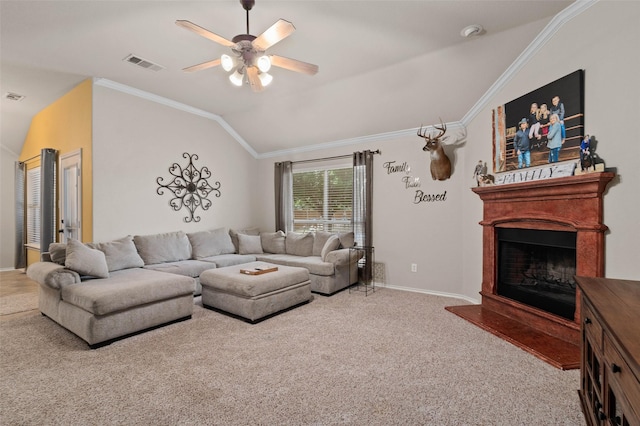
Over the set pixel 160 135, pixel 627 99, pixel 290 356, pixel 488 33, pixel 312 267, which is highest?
pixel 488 33

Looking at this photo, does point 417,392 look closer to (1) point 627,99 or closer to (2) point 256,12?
(1) point 627,99

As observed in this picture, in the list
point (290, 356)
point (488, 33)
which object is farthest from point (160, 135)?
point (488, 33)

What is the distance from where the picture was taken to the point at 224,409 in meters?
1.94

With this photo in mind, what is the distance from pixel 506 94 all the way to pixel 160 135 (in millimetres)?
4886

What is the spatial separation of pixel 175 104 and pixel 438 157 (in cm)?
429

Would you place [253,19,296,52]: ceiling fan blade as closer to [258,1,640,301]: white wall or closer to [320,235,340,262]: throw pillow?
[258,1,640,301]: white wall

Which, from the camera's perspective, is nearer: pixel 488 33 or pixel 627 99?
pixel 627 99

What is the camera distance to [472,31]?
2.96m

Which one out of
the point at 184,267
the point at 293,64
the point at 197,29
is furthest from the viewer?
the point at 184,267

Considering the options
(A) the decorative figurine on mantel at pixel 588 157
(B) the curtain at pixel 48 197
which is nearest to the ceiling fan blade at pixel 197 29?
(A) the decorative figurine on mantel at pixel 588 157

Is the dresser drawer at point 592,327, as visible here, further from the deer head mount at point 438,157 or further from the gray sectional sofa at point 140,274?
the gray sectional sofa at point 140,274

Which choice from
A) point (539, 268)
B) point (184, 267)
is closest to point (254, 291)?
point (184, 267)

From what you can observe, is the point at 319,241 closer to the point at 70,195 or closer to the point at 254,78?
the point at 254,78

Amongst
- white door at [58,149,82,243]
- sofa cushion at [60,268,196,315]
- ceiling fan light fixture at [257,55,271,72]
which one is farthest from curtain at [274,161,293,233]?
ceiling fan light fixture at [257,55,271,72]
